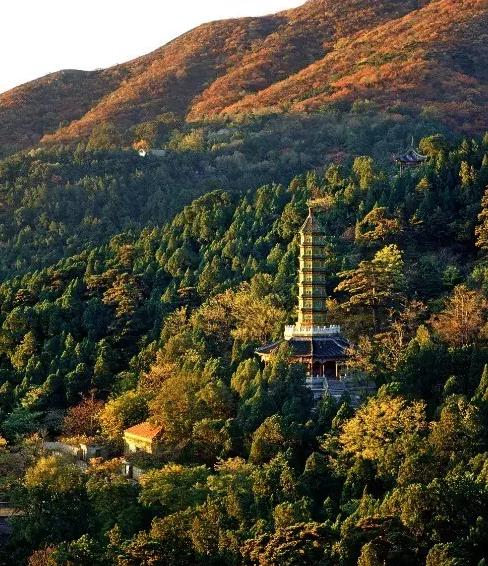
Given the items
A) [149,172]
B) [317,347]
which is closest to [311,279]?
[317,347]

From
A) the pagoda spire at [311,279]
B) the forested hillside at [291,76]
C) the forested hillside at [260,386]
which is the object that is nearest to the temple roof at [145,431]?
the forested hillside at [260,386]

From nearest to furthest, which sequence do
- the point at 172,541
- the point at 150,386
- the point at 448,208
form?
1. the point at 172,541
2. the point at 150,386
3. the point at 448,208

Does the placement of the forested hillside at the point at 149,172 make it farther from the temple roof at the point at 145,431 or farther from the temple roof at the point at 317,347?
the temple roof at the point at 145,431

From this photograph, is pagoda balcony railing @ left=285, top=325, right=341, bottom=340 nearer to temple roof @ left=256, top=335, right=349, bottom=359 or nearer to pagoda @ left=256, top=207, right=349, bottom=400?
pagoda @ left=256, top=207, right=349, bottom=400

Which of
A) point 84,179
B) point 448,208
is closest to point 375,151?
point 84,179

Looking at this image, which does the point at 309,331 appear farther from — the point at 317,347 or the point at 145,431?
the point at 145,431

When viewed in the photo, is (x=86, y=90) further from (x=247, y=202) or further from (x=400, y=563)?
(x=400, y=563)
